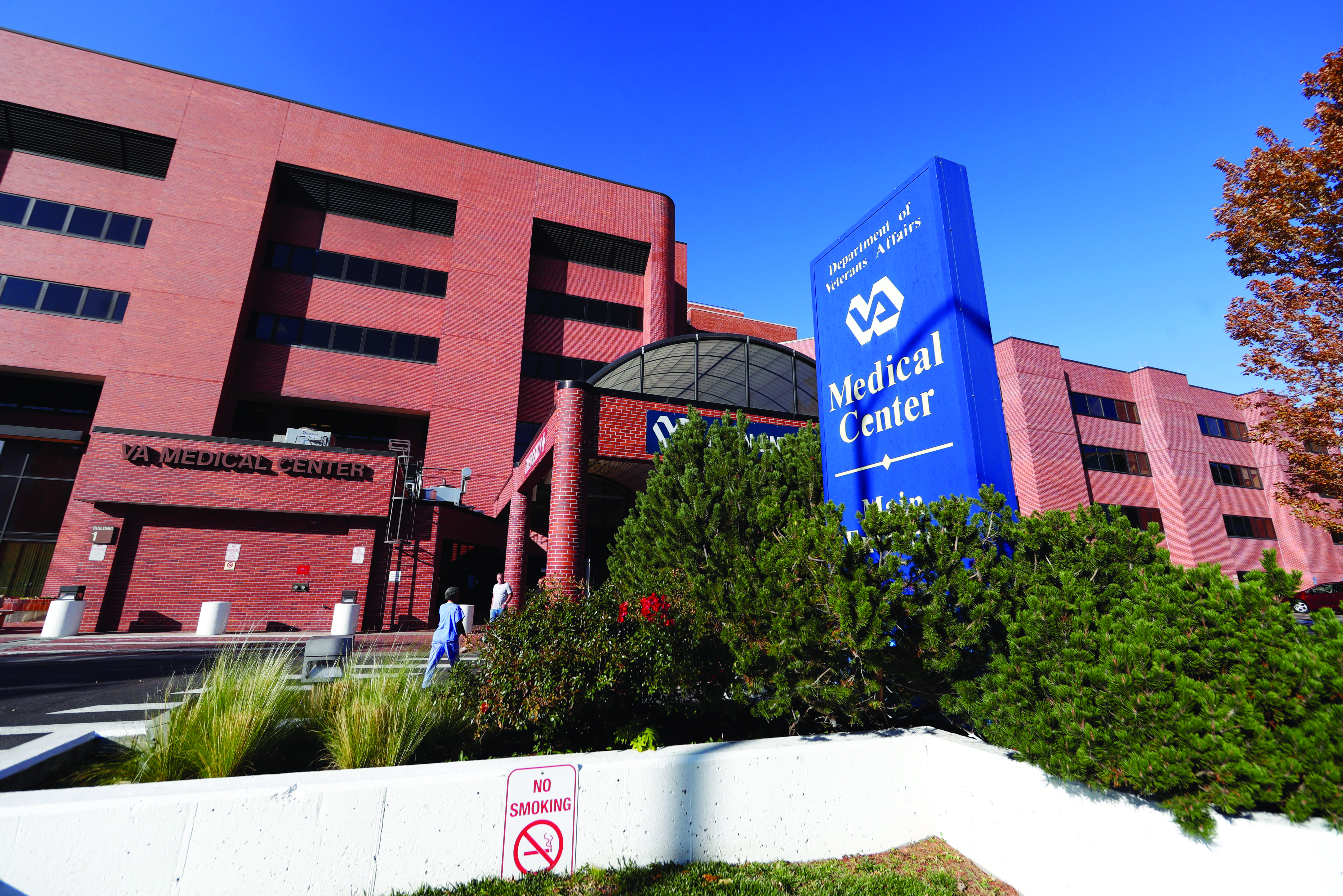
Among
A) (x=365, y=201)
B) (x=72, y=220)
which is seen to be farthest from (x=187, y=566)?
(x=365, y=201)

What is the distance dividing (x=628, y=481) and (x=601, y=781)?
45.3 ft

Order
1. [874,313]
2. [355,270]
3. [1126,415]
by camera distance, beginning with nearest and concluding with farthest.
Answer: [874,313]
[355,270]
[1126,415]

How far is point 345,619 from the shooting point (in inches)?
691

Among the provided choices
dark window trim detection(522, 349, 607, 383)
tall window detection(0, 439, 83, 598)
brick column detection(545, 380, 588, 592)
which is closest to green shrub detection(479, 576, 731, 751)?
brick column detection(545, 380, 588, 592)

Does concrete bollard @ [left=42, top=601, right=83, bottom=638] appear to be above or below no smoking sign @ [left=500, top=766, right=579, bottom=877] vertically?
above

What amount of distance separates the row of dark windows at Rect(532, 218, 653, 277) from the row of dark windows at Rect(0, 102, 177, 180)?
15050 mm

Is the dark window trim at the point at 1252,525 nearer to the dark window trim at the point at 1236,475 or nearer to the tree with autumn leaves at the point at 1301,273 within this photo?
the dark window trim at the point at 1236,475

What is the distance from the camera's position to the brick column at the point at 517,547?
1577 cm

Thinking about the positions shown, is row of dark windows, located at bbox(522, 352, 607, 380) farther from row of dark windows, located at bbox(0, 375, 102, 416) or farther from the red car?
the red car

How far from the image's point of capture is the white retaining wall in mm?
2967

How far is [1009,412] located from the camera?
111ft

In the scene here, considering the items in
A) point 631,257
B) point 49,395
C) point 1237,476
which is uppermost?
point 631,257

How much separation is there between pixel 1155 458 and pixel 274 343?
5064 centimetres

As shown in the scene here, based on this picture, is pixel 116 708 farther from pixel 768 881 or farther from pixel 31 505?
pixel 31 505
